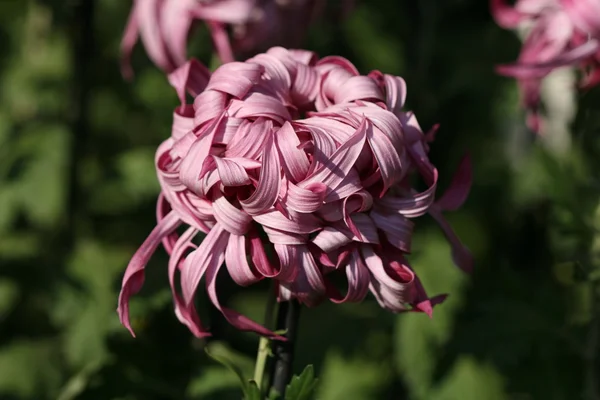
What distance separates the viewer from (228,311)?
778 millimetres

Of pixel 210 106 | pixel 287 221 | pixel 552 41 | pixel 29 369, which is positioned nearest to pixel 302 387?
pixel 287 221

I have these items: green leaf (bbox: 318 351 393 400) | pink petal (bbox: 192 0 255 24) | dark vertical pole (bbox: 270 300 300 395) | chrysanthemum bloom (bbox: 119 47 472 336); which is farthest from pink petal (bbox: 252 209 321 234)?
green leaf (bbox: 318 351 393 400)

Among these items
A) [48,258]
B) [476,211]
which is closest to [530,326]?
[476,211]

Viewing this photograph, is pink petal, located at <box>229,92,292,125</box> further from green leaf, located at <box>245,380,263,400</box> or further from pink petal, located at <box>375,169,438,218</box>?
green leaf, located at <box>245,380,263,400</box>

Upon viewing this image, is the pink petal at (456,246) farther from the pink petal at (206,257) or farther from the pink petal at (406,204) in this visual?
the pink petal at (206,257)

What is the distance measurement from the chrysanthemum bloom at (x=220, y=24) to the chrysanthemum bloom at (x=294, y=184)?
38 cm

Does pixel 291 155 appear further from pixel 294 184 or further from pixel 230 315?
pixel 230 315

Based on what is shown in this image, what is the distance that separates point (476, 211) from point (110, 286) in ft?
2.86

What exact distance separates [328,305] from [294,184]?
46.9 inches

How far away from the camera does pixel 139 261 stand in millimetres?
786

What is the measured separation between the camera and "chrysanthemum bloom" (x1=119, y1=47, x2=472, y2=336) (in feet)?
2.33

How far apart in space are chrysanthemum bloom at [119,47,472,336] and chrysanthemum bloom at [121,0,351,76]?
1.24 feet

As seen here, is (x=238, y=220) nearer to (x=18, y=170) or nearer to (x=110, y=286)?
(x=110, y=286)

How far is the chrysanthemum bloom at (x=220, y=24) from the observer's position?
3.84 feet
